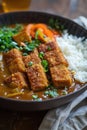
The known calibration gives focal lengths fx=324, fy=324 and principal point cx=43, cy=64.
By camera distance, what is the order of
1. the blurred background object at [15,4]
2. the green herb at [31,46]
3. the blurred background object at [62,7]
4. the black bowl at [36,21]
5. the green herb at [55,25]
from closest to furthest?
1. the black bowl at [36,21]
2. the green herb at [31,46]
3. the green herb at [55,25]
4. the blurred background object at [15,4]
5. the blurred background object at [62,7]

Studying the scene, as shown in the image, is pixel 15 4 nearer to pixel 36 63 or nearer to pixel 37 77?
pixel 36 63

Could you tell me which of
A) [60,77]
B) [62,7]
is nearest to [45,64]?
[60,77]

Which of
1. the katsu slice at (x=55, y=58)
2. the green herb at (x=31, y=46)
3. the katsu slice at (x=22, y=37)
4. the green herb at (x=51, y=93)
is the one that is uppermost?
the katsu slice at (x=22, y=37)

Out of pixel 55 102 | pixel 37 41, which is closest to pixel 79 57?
pixel 37 41

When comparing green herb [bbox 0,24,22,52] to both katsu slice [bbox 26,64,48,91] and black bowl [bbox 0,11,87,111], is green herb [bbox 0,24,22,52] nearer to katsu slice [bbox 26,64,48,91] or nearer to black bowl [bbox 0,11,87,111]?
black bowl [bbox 0,11,87,111]

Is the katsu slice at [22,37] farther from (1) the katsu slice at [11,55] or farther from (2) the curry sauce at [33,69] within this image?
(1) the katsu slice at [11,55]

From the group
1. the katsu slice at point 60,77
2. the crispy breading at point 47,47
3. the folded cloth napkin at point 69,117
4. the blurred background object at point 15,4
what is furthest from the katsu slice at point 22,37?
the blurred background object at point 15,4

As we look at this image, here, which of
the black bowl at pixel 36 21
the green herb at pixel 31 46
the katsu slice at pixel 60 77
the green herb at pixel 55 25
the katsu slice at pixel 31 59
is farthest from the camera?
the green herb at pixel 55 25

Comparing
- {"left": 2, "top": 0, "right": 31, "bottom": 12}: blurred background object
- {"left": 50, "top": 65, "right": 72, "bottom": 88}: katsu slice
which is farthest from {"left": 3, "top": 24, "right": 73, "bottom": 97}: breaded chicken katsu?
{"left": 2, "top": 0, "right": 31, "bottom": 12}: blurred background object
